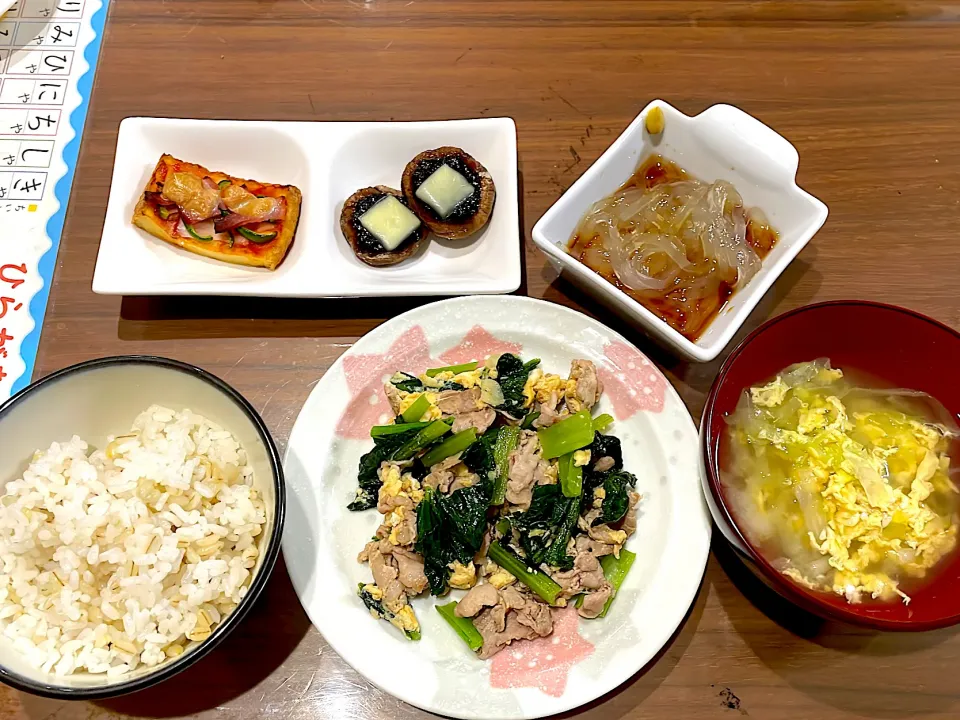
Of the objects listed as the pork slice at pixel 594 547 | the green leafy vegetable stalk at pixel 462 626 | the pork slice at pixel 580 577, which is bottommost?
the green leafy vegetable stalk at pixel 462 626

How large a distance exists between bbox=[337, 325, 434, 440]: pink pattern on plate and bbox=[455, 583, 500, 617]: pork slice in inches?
19.1

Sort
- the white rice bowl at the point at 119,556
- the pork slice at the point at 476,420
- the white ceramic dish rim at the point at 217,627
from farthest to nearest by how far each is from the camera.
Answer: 1. the pork slice at the point at 476,420
2. the white rice bowl at the point at 119,556
3. the white ceramic dish rim at the point at 217,627

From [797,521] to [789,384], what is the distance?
328 millimetres

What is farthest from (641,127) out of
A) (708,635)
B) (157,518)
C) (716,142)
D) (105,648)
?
(105,648)

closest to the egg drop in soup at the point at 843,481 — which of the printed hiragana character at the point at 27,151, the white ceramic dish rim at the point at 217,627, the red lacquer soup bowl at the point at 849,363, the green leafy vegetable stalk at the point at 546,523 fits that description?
the red lacquer soup bowl at the point at 849,363

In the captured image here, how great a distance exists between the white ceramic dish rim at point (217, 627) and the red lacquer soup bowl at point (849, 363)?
3.08 ft

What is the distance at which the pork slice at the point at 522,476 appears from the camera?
65.9 inches

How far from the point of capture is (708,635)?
171cm

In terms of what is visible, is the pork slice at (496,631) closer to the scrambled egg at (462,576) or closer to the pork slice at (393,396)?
the scrambled egg at (462,576)

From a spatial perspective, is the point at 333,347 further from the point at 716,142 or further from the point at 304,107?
the point at 716,142

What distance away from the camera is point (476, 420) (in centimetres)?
174

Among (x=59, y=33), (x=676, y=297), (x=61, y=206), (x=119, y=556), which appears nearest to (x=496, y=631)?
(x=119, y=556)

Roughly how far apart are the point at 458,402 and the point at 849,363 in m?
0.97

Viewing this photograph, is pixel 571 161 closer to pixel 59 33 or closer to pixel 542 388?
pixel 542 388
